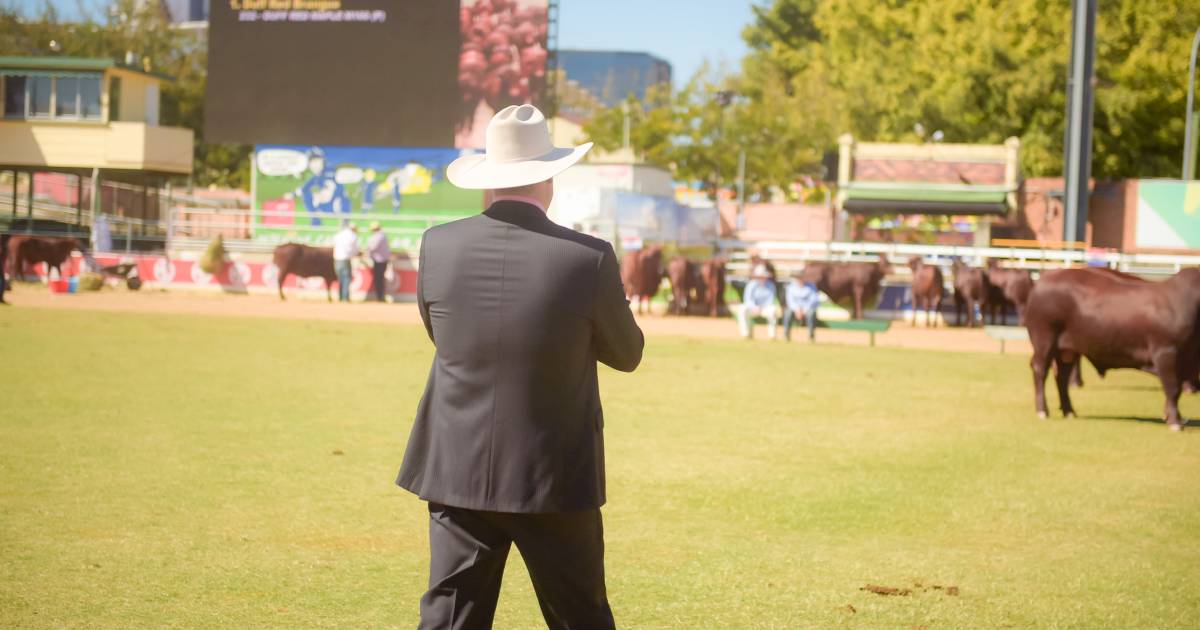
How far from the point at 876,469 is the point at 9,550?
20.9ft

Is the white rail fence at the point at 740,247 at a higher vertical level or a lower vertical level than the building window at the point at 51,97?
lower

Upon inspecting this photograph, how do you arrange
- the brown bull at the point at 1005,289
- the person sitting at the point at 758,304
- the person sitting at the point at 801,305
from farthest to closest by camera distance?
1. the brown bull at the point at 1005,289
2. the person sitting at the point at 758,304
3. the person sitting at the point at 801,305

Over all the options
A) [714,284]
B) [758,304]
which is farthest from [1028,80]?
[758,304]

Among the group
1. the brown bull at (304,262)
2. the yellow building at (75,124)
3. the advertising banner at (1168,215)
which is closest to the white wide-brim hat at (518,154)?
the brown bull at (304,262)

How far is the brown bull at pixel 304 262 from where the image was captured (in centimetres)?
3278

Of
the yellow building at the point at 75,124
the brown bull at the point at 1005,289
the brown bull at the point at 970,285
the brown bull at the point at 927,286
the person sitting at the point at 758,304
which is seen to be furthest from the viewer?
the yellow building at the point at 75,124

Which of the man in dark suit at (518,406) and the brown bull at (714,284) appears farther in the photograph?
the brown bull at (714,284)

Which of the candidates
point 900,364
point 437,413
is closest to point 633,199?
point 900,364

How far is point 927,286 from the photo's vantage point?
30.3m

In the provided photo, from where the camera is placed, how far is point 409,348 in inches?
807

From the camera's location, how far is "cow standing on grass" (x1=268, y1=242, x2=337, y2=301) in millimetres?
32781

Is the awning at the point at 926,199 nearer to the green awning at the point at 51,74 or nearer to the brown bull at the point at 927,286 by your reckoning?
the brown bull at the point at 927,286

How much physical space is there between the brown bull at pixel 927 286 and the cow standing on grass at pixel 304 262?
13.8 meters

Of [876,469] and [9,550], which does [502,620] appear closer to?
[9,550]
